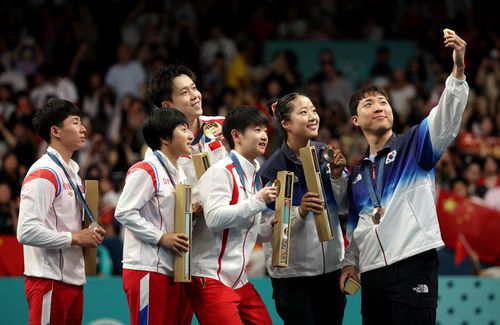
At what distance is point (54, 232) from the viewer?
21.0ft

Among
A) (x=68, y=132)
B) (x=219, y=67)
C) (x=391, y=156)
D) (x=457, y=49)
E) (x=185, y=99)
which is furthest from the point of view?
(x=219, y=67)

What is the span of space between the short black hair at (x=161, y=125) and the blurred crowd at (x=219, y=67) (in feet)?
16.5

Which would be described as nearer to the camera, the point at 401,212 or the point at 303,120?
the point at 401,212

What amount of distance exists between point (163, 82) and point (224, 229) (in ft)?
4.62

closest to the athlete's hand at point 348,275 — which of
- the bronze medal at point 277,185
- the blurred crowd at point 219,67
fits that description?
the bronze medal at point 277,185

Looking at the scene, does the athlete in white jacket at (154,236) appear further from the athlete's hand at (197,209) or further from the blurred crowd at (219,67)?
the blurred crowd at (219,67)

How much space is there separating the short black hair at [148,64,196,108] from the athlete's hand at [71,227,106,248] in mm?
1221

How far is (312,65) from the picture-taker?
631 inches

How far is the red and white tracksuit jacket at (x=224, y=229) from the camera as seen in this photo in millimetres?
6301

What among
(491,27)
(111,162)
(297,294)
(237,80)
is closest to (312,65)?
(237,80)

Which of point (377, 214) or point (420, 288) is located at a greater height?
point (377, 214)

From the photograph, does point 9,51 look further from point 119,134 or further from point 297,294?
point 297,294

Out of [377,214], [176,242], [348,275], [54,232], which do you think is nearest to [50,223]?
[54,232]

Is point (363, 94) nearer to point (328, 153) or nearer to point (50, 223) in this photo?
point (328, 153)
